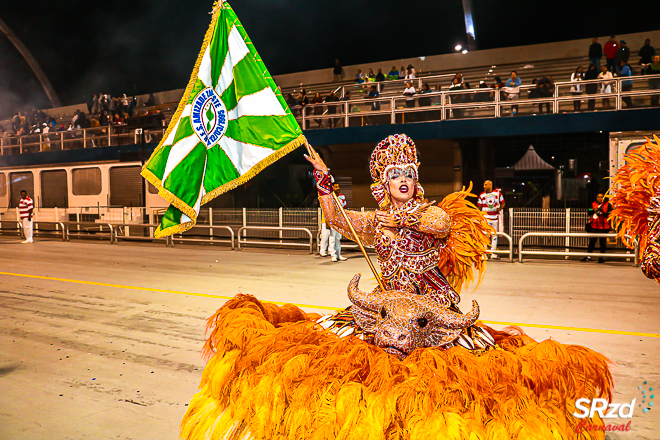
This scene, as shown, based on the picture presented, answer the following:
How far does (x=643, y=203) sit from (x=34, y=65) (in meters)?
38.7

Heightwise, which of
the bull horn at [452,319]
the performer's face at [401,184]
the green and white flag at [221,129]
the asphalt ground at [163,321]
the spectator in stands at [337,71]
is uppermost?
the spectator in stands at [337,71]

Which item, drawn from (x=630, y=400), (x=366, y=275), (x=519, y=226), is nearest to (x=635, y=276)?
(x=519, y=226)

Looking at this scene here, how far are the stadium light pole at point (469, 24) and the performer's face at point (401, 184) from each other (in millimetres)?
25971

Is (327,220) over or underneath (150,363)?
over

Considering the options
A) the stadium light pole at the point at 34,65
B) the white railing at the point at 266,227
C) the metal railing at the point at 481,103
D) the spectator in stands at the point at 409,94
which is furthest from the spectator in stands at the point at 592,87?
the stadium light pole at the point at 34,65

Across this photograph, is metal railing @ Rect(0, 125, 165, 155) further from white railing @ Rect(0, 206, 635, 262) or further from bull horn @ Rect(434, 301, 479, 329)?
bull horn @ Rect(434, 301, 479, 329)

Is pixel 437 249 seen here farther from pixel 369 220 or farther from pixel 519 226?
pixel 519 226

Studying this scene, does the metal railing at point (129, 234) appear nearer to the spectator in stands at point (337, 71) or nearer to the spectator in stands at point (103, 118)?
the spectator in stands at point (103, 118)

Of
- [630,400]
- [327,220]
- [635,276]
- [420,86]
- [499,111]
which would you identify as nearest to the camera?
[327,220]

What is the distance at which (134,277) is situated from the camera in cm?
1000

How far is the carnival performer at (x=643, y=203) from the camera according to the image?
236 cm

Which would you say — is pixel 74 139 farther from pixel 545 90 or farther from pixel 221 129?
pixel 221 129

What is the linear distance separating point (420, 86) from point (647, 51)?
24.7 feet

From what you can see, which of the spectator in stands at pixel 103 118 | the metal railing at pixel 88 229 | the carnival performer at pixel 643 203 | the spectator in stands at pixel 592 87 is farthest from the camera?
the spectator in stands at pixel 103 118
